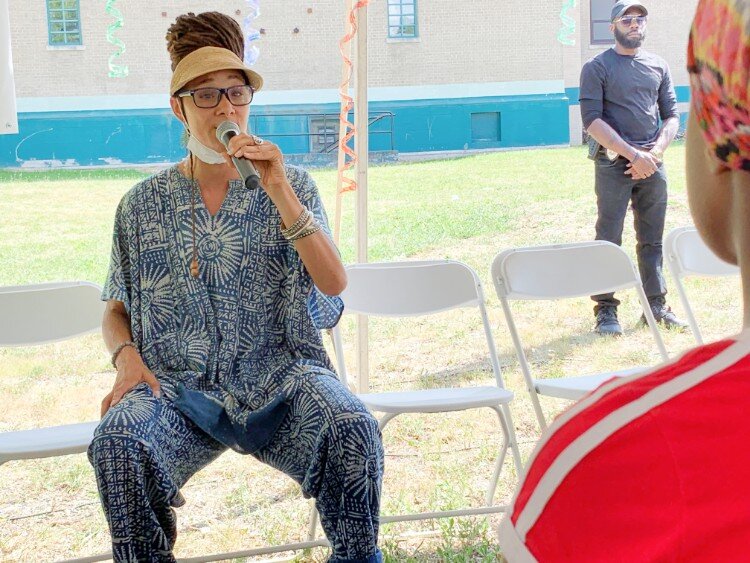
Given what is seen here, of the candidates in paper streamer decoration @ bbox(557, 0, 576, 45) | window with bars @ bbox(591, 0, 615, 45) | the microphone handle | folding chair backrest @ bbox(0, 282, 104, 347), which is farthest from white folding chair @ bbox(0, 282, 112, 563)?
window with bars @ bbox(591, 0, 615, 45)

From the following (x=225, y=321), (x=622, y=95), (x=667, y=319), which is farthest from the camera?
(x=667, y=319)

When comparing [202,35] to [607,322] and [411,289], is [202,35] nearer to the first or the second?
[411,289]

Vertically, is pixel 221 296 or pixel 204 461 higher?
pixel 221 296

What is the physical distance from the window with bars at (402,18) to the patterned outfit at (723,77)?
55.6 ft

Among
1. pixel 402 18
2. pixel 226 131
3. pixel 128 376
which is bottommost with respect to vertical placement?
pixel 128 376

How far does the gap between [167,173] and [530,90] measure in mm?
15656

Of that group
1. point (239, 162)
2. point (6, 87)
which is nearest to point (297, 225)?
point (239, 162)

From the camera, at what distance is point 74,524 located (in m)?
3.68

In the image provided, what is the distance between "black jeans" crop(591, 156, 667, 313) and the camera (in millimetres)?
5758

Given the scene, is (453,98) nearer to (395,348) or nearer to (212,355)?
(395,348)

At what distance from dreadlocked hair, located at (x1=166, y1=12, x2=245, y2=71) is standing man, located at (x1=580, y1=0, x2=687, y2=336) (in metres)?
3.14

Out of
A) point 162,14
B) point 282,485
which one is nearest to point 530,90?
point 162,14

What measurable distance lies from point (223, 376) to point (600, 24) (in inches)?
692

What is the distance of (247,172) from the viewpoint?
8.43ft
